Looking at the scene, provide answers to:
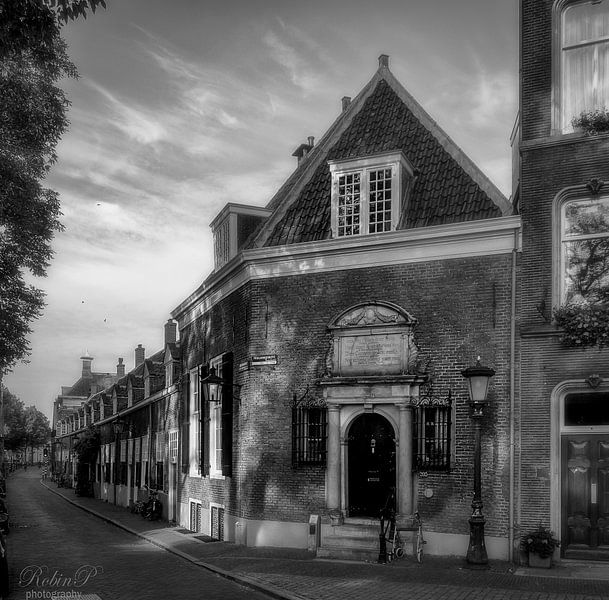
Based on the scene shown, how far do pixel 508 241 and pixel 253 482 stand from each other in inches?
304

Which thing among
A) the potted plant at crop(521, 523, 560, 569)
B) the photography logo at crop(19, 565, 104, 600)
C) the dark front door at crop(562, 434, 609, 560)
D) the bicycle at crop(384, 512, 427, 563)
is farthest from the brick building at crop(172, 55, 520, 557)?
the photography logo at crop(19, 565, 104, 600)

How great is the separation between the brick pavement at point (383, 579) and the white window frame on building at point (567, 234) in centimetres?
497

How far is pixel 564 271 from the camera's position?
15.1 meters

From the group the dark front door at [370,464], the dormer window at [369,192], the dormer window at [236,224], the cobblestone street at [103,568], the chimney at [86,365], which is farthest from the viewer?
the chimney at [86,365]

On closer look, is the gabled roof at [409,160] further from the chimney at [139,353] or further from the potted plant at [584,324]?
the chimney at [139,353]

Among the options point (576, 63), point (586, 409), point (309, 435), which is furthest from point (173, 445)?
point (576, 63)

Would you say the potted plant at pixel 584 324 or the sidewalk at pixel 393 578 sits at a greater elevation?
the potted plant at pixel 584 324

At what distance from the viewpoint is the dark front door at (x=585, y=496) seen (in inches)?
566

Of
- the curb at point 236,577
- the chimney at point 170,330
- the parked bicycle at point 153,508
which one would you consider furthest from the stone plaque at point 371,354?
the chimney at point 170,330

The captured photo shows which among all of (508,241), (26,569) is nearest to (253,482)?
(26,569)

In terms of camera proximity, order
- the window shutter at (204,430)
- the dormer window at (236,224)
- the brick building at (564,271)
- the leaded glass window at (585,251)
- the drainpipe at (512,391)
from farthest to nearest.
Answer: the window shutter at (204,430)
the dormer window at (236,224)
the drainpipe at (512,391)
the leaded glass window at (585,251)
the brick building at (564,271)

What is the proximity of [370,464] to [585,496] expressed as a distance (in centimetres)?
434

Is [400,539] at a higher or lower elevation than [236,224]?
lower

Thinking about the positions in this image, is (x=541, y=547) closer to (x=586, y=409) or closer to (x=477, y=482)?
(x=477, y=482)
